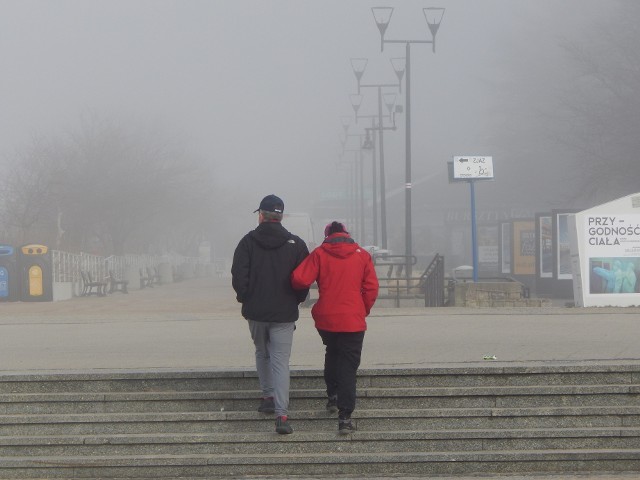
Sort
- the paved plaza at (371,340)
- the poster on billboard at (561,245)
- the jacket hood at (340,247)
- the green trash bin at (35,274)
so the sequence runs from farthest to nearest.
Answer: the green trash bin at (35,274)
the poster on billboard at (561,245)
the paved plaza at (371,340)
the jacket hood at (340,247)

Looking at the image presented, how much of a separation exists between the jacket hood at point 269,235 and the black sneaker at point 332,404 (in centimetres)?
125

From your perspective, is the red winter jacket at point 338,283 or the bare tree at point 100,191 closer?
the red winter jacket at point 338,283

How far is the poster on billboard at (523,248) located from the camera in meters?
38.4

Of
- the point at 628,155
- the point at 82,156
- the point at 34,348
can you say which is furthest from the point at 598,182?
the point at 34,348

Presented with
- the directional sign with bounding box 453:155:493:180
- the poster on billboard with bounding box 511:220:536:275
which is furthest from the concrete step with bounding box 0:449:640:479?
the poster on billboard with bounding box 511:220:536:275

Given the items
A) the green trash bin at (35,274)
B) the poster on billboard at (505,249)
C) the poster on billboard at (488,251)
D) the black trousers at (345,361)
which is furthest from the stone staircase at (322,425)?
the poster on billboard at (488,251)

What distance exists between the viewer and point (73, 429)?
32.2 feet

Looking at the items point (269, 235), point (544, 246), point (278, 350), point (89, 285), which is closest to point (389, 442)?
point (278, 350)

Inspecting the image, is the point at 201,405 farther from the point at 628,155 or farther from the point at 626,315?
the point at 628,155

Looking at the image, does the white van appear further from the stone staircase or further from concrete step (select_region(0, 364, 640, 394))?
the stone staircase

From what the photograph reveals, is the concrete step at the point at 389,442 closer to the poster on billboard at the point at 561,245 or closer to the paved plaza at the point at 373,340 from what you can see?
the paved plaza at the point at 373,340

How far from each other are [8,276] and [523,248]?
15239 millimetres

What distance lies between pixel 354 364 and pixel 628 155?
1608 inches

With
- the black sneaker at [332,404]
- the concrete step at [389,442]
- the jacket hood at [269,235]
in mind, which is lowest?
the concrete step at [389,442]
